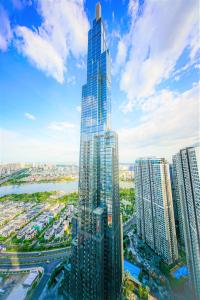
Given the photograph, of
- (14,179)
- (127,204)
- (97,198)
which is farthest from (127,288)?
(14,179)

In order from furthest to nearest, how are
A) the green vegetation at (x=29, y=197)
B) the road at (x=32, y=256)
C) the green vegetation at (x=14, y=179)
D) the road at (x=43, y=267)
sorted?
the green vegetation at (x=29, y=197)
the green vegetation at (x=14, y=179)
the road at (x=32, y=256)
the road at (x=43, y=267)

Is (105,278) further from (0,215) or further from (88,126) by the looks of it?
(0,215)

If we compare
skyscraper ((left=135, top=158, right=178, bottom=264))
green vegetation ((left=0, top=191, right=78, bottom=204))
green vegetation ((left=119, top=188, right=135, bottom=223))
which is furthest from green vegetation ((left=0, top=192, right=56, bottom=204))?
skyscraper ((left=135, top=158, right=178, bottom=264))

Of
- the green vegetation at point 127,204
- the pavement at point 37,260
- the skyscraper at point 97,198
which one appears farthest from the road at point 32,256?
the green vegetation at point 127,204

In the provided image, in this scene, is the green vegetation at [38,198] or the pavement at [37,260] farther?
the green vegetation at [38,198]

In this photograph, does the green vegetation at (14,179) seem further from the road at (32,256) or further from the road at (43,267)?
the road at (43,267)

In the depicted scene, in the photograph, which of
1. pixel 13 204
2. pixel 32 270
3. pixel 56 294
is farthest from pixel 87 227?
pixel 13 204

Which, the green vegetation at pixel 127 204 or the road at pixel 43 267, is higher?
the green vegetation at pixel 127 204

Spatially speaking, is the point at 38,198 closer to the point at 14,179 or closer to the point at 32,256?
the point at 14,179
